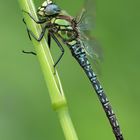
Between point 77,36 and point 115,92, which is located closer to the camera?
point 77,36

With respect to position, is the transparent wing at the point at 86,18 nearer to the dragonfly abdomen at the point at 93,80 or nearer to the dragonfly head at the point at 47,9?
the dragonfly abdomen at the point at 93,80

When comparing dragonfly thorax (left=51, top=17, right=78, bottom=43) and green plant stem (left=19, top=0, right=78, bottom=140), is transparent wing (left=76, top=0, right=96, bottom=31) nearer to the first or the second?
dragonfly thorax (left=51, top=17, right=78, bottom=43)

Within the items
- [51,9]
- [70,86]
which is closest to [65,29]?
[51,9]

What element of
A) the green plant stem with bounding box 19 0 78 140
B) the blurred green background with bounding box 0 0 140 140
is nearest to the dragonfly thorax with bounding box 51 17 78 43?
the blurred green background with bounding box 0 0 140 140
